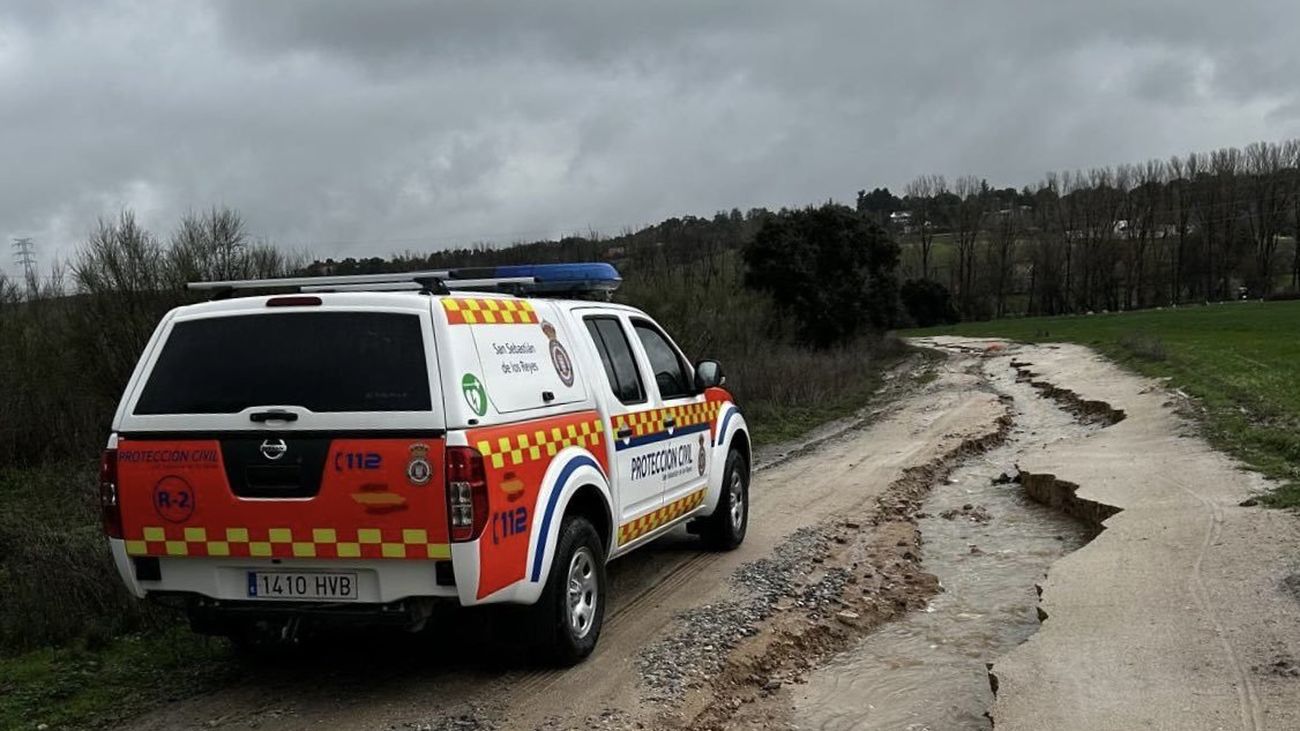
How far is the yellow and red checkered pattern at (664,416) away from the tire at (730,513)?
53cm

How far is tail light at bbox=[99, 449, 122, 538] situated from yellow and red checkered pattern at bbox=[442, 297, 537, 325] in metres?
1.79

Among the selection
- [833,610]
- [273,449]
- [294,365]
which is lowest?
[833,610]

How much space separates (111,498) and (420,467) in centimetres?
168

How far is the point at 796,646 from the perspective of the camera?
6484mm

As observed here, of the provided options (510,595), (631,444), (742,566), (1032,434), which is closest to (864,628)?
(742,566)

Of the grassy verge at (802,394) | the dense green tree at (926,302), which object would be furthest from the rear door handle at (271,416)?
the dense green tree at (926,302)

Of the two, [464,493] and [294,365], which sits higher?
[294,365]

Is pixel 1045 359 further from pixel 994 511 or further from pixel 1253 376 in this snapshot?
pixel 994 511

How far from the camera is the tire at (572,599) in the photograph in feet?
18.3

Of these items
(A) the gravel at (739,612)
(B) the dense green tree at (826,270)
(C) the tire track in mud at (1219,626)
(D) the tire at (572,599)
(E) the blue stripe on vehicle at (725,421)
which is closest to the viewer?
(C) the tire track in mud at (1219,626)

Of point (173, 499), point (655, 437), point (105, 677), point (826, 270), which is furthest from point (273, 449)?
point (826, 270)

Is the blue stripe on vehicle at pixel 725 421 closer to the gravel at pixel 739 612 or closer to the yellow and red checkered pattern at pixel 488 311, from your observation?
the gravel at pixel 739 612

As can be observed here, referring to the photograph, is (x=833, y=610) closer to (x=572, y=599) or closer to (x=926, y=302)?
(x=572, y=599)

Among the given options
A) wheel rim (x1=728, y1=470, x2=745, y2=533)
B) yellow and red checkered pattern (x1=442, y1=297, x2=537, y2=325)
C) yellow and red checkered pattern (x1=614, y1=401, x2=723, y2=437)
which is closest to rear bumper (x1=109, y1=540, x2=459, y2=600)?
yellow and red checkered pattern (x1=442, y1=297, x2=537, y2=325)
